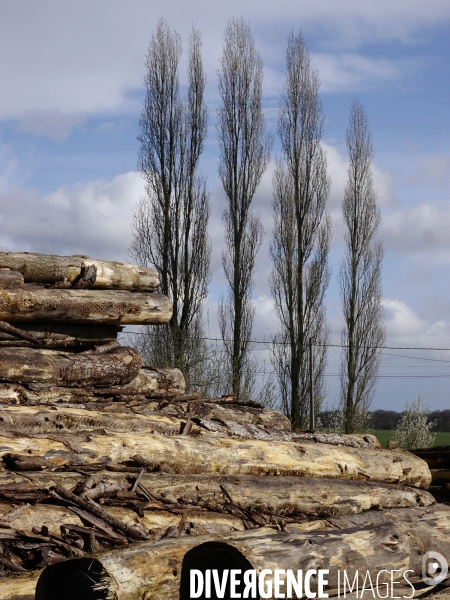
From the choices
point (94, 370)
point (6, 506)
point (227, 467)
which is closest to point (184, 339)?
point (94, 370)

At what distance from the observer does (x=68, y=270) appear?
7898 millimetres

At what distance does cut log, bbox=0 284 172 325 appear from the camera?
737 cm

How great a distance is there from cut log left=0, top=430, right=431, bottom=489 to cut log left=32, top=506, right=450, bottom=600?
4.02ft

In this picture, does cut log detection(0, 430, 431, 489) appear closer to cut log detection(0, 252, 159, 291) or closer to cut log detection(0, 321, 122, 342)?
cut log detection(0, 321, 122, 342)

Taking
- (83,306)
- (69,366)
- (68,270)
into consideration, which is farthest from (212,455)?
(68,270)

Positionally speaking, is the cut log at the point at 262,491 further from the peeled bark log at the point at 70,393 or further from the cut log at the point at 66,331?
the cut log at the point at 66,331

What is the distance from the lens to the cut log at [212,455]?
566 centimetres

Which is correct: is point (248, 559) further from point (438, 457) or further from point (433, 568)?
point (438, 457)

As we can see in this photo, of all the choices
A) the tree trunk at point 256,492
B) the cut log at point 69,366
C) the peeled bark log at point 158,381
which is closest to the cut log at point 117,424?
the cut log at point 69,366

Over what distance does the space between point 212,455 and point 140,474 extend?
87 cm

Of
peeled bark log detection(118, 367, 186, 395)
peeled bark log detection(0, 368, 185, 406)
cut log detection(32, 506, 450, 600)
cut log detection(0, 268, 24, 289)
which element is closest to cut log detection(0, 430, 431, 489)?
peeled bark log detection(0, 368, 185, 406)

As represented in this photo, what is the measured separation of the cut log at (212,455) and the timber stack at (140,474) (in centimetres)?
1

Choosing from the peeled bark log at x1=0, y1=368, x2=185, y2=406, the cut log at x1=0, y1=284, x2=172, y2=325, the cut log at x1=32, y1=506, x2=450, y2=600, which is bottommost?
the cut log at x1=32, y1=506, x2=450, y2=600

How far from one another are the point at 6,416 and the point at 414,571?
3462 mm
